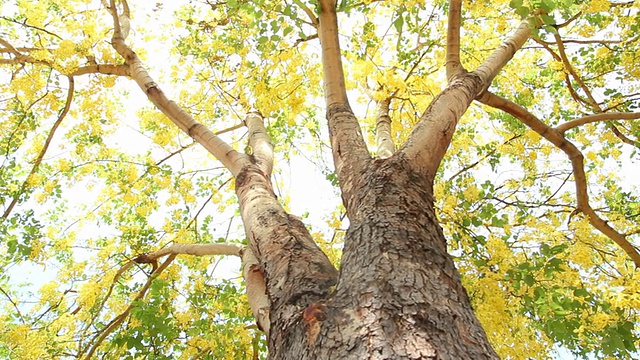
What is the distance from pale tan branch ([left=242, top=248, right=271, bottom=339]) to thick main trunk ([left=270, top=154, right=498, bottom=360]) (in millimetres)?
563

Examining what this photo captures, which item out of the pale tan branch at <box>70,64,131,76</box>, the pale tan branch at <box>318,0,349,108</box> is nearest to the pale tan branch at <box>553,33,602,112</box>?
the pale tan branch at <box>318,0,349,108</box>

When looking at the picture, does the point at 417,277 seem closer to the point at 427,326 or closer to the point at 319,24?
the point at 427,326

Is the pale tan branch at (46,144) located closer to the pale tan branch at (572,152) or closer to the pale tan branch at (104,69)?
the pale tan branch at (104,69)

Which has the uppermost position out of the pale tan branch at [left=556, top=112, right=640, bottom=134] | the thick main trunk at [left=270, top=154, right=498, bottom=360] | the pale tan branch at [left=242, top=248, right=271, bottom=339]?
the pale tan branch at [left=556, top=112, right=640, bottom=134]

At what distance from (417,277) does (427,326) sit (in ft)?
0.80

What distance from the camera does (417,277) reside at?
5.16 ft

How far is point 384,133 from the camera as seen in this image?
4375 millimetres

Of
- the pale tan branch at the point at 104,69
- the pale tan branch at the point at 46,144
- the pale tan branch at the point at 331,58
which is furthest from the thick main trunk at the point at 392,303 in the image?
the pale tan branch at the point at 46,144

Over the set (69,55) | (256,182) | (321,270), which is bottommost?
(321,270)

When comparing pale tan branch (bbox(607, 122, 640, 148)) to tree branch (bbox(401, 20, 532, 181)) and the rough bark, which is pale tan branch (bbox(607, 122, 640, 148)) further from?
the rough bark

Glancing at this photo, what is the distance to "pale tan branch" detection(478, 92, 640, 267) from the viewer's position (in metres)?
3.56

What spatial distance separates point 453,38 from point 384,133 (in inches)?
52.5

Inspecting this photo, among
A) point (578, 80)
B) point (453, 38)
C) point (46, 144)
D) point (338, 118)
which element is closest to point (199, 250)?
point (338, 118)

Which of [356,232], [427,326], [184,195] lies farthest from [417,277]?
[184,195]
